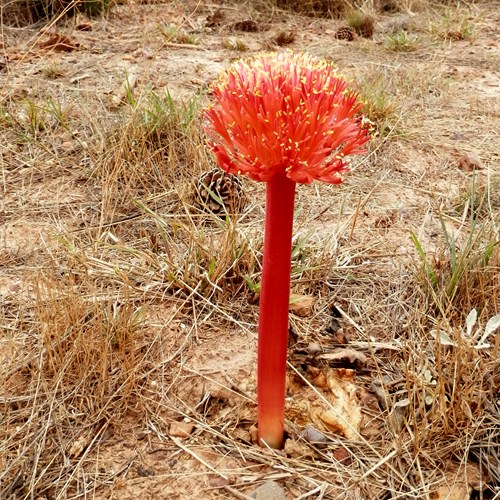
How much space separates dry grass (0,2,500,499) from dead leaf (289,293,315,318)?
3cm

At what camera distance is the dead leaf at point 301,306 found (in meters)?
1.89

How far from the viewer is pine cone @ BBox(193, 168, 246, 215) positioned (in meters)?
2.42

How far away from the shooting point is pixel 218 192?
2414 millimetres

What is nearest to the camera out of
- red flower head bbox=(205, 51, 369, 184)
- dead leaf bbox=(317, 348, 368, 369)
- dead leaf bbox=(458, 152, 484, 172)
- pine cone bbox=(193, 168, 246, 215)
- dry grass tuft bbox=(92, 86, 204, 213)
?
red flower head bbox=(205, 51, 369, 184)

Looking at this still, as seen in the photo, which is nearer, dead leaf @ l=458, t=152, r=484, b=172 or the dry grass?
the dry grass

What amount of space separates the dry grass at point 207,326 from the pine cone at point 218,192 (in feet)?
0.21

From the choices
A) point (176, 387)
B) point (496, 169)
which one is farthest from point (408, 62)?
point (176, 387)

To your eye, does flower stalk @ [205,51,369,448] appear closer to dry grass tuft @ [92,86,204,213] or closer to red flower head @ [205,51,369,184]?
red flower head @ [205,51,369,184]

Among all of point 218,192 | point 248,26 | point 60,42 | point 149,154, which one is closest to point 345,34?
point 248,26

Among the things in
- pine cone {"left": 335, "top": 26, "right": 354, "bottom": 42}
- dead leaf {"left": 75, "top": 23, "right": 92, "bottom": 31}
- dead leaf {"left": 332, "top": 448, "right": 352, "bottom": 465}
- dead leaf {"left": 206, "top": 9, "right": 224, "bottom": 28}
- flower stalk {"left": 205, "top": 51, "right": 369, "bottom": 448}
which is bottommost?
dead leaf {"left": 332, "top": 448, "right": 352, "bottom": 465}

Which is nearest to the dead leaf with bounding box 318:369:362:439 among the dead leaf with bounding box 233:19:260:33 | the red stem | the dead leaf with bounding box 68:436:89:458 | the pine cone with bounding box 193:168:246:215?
the red stem

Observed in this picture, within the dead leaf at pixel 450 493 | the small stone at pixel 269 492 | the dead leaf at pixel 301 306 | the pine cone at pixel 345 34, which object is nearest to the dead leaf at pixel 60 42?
the pine cone at pixel 345 34

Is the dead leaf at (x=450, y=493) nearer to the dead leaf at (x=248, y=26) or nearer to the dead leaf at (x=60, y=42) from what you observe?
the dead leaf at (x=60, y=42)

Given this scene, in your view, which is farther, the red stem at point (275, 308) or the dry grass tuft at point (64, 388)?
the dry grass tuft at point (64, 388)
